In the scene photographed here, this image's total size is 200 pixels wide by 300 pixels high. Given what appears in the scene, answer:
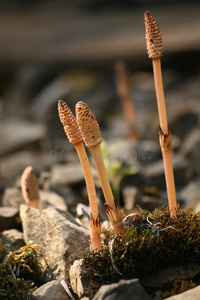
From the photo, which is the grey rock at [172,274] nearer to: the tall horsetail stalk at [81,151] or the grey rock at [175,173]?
the tall horsetail stalk at [81,151]

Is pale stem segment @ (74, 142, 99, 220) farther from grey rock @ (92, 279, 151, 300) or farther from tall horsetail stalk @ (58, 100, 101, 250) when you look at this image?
grey rock @ (92, 279, 151, 300)

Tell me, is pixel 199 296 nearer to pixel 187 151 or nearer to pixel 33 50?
pixel 187 151

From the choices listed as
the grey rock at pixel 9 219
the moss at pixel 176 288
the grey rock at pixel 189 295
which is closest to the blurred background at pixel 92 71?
the grey rock at pixel 9 219

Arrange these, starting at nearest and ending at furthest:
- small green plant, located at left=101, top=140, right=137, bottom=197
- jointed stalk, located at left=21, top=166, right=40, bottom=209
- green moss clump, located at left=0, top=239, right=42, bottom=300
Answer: green moss clump, located at left=0, top=239, right=42, bottom=300 < jointed stalk, located at left=21, top=166, right=40, bottom=209 < small green plant, located at left=101, top=140, right=137, bottom=197

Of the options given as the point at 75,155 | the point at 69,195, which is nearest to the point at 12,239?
the point at 69,195

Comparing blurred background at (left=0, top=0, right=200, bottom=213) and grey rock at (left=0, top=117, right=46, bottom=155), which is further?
grey rock at (left=0, top=117, right=46, bottom=155)

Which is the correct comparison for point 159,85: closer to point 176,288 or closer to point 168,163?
point 168,163

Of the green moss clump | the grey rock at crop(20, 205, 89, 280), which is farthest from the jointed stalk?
the green moss clump
